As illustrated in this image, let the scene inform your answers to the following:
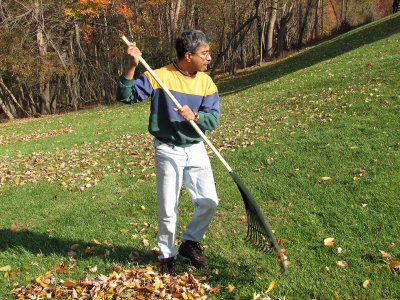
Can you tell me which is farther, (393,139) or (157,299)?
(393,139)

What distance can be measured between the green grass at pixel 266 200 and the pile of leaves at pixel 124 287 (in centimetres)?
21

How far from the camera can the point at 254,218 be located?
385 centimetres

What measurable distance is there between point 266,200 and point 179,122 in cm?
241

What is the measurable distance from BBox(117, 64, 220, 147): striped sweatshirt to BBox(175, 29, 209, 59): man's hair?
0.69 ft

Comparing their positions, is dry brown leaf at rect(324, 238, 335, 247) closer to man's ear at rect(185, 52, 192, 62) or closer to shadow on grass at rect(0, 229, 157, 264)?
shadow on grass at rect(0, 229, 157, 264)

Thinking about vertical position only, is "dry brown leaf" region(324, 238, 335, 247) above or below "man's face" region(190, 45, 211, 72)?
below

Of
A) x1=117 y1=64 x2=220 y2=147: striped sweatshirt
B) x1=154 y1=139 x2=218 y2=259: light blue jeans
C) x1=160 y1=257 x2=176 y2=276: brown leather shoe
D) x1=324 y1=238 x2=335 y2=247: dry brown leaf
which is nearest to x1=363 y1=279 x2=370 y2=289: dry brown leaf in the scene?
x1=324 y1=238 x2=335 y2=247: dry brown leaf

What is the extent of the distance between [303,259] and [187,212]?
6.50 ft

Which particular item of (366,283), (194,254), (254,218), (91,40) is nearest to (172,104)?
(254,218)

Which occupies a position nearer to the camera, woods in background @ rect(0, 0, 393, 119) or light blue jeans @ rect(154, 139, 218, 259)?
light blue jeans @ rect(154, 139, 218, 259)

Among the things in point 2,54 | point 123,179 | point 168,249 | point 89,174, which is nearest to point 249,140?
point 123,179

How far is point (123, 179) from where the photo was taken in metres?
7.57

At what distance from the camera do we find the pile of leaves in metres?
3.59

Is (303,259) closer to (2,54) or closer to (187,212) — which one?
(187,212)
